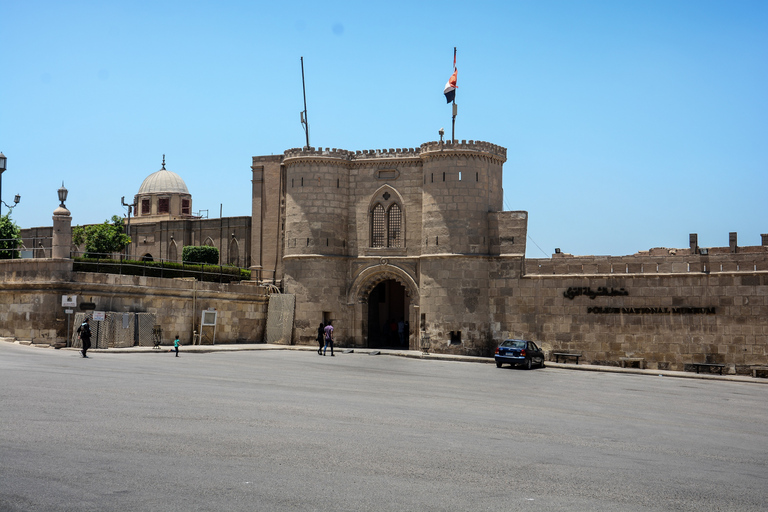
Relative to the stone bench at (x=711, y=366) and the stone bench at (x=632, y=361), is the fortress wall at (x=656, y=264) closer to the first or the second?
the stone bench at (x=632, y=361)

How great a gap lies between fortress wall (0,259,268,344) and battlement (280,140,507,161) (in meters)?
7.99

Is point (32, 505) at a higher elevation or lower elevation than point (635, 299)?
lower

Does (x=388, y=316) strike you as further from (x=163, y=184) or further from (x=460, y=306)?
(x=163, y=184)

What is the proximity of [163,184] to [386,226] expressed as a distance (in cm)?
3338

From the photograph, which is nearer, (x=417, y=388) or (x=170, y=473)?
(x=170, y=473)

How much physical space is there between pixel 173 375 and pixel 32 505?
1219cm

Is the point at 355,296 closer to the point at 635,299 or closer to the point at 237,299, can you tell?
the point at 237,299

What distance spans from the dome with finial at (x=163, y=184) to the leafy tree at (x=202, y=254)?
19154 millimetres

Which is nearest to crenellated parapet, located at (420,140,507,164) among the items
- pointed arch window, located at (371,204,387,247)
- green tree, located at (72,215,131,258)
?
pointed arch window, located at (371,204,387,247)

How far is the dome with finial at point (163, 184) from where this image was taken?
210ft

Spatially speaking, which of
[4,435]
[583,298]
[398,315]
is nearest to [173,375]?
[4,435]

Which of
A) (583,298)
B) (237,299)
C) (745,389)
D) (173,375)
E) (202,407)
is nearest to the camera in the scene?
(202,407)

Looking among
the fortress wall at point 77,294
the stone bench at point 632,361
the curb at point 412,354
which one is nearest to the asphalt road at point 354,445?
the curb at point 412,354

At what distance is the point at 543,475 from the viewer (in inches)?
374
